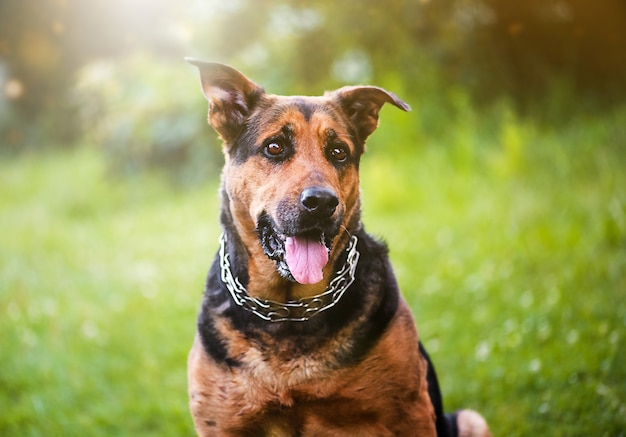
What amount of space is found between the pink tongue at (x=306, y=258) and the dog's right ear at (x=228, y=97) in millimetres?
757

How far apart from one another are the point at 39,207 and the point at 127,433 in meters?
7.43

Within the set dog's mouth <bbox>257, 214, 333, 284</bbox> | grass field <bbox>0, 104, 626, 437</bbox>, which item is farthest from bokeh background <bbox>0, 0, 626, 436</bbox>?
dog's mouth <bbox>257, 214, 333, 284</bbox>

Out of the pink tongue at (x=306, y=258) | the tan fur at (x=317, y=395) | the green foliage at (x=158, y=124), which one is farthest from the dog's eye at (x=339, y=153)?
the green foliage at (x=158, y=124)

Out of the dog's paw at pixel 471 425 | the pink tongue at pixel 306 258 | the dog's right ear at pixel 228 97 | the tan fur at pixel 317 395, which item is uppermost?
the dog's right ear at pixel 228 97

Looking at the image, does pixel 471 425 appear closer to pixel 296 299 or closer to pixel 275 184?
pixel 296 299

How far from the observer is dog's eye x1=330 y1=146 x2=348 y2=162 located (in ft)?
11.7

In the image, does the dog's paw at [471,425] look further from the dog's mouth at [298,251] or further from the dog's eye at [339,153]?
the dog's eye at [339,153]

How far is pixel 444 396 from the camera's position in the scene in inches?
207

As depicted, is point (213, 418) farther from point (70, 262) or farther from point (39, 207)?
point (39, 207)

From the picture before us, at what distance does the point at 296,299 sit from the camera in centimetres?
351

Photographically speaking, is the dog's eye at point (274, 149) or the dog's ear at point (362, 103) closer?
the dog's eye at point (274, 149)

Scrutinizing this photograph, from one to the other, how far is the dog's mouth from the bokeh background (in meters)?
2.27

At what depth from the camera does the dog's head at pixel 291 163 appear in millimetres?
3236

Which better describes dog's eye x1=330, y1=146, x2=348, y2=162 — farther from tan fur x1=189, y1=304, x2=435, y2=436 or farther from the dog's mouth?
tan fur x1=189, y1=304, x2=435, y2=436
